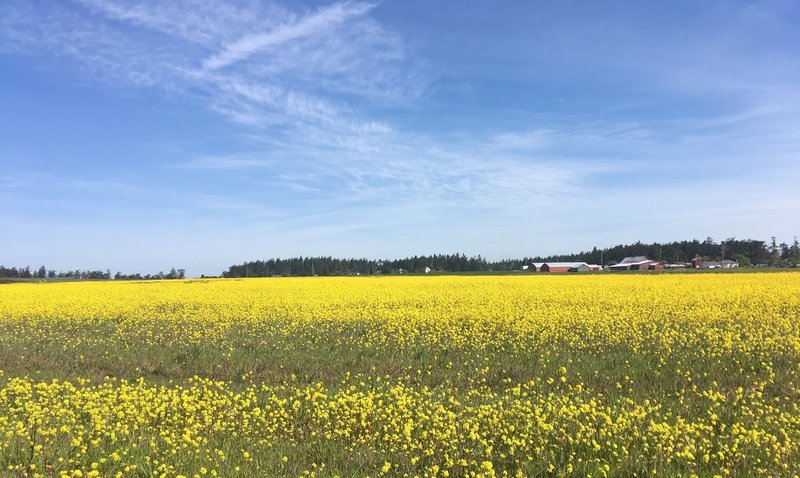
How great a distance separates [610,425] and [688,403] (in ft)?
6.26

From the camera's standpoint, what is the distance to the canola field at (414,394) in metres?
5.29

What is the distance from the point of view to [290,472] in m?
5.09

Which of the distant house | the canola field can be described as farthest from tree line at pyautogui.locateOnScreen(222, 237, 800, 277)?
the canola field

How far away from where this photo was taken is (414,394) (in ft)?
24.8

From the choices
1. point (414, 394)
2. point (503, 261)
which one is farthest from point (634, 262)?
point (414, 394)

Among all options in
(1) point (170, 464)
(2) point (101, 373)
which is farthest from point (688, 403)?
(2) point (101, 373)

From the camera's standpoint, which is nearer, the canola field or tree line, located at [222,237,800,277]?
the canola field

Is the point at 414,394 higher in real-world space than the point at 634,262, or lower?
lower

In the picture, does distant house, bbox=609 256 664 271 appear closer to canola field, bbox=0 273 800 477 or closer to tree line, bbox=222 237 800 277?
tree line, bbox=222 237 800 277

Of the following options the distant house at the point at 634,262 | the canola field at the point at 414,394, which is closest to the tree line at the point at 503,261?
the distant house at the point at 634,262

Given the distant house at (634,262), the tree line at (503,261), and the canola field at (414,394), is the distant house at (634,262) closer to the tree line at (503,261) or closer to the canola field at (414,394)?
the tree line at (503,261)

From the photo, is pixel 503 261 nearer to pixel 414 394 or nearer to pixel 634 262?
pixel 634 262

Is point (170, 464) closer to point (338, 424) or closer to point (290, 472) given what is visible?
point (290, 472)

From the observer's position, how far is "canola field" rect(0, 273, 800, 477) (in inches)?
208
